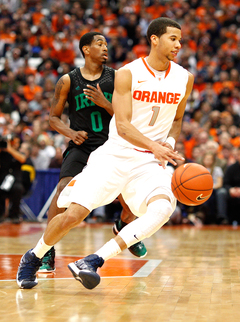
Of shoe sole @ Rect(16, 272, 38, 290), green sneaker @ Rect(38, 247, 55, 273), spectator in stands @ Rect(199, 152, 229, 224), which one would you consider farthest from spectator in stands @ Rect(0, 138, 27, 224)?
shoe sole @ Rect(16, 272, 38, 290)

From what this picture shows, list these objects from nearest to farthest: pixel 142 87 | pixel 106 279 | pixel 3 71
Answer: pixel 142 87
pixel 106 279
pixel 3 71

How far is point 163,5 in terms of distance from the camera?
62.0 ft

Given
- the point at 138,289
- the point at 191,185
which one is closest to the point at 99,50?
the point at 191,185

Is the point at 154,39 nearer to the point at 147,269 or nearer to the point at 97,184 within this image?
the point at 97,184

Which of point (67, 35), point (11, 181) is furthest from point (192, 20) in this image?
point (11, 181)

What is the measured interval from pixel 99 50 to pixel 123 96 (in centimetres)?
131

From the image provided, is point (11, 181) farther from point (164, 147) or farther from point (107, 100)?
point (164, 147)

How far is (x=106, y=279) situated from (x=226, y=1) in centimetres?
1603

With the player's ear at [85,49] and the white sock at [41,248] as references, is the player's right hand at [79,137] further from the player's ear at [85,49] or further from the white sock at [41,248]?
the white sock at [41,248]

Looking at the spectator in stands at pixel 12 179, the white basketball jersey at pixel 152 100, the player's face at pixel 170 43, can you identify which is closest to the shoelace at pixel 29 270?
the white basketball jersey at pixel 152 100

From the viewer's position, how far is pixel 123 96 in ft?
13.6

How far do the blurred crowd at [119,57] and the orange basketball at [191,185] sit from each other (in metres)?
6.72

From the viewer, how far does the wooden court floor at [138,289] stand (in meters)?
3.23

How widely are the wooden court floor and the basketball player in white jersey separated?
0.32m
